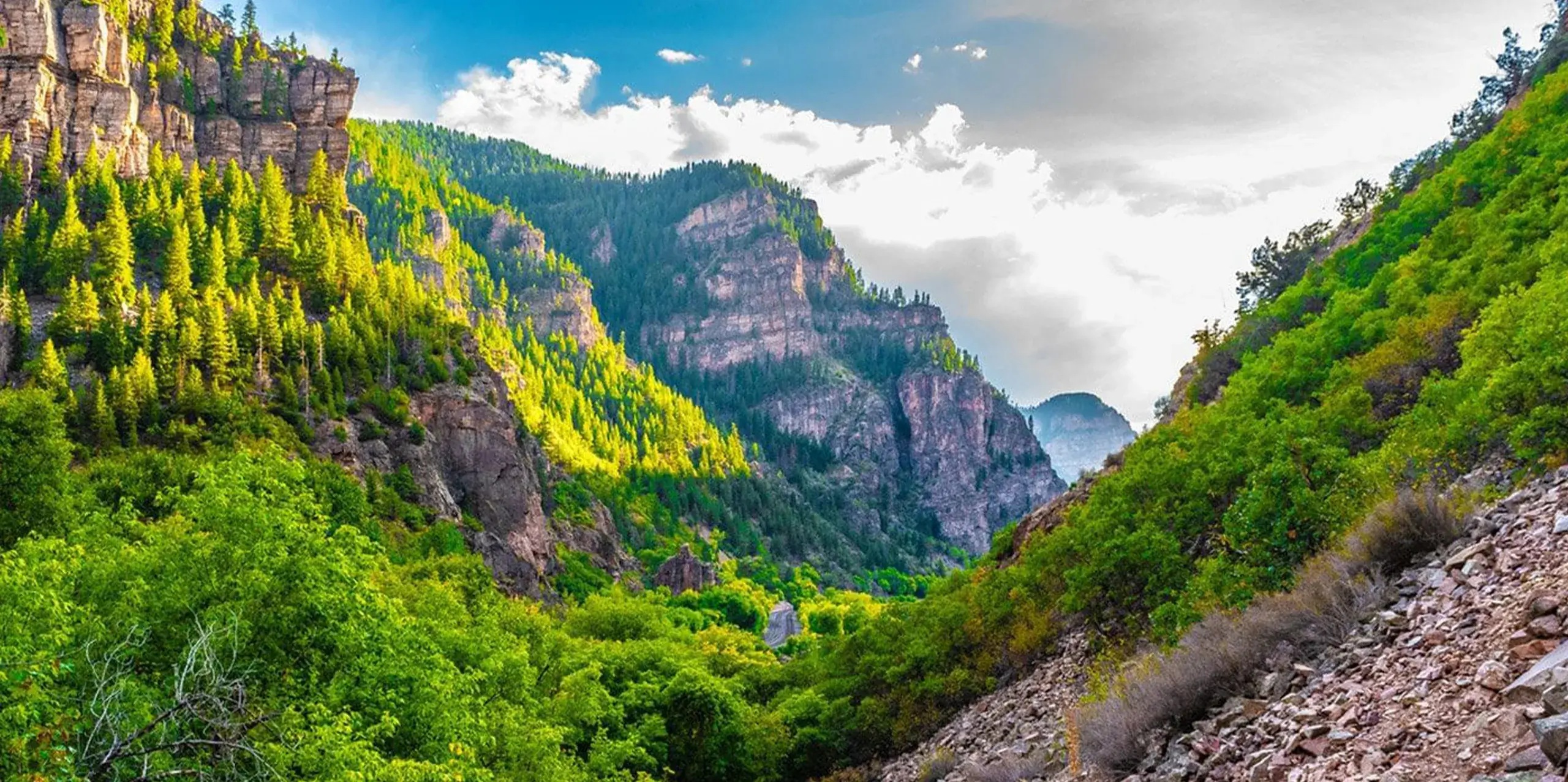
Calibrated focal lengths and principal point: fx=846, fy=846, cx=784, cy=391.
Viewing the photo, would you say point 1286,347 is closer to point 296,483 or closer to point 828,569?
point 296,483

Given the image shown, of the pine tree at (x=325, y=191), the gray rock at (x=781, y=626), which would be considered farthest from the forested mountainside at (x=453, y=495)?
the pine tree at (x=325, y=191)

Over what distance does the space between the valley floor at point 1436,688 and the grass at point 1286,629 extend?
1.21ft

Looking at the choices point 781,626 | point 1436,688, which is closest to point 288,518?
point 1436,688

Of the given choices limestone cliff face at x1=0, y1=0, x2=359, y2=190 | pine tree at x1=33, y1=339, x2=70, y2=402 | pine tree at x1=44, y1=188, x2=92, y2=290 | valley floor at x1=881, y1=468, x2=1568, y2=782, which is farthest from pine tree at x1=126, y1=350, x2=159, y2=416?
valley floor at x1=881, y1=468, x2=1568, y2=782

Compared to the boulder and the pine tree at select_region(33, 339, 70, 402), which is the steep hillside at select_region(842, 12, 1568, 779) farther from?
the boulder

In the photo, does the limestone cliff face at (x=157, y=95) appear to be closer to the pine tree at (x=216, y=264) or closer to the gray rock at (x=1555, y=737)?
the pine tree at (x=216, y=264)

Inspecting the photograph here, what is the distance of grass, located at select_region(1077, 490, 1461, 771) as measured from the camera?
11086 mm

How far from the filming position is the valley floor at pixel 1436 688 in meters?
6.73

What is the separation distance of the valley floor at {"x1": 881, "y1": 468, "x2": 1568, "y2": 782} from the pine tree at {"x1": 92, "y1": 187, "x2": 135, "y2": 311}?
95598mm

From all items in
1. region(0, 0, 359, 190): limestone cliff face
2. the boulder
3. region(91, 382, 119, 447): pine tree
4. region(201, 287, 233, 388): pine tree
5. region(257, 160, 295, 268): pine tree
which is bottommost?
the boulder

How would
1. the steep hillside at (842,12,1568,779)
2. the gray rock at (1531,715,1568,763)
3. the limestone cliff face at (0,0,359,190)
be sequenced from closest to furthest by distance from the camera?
the gray rock at (1531,715,1568,763), the steep hillside at (842,12,1568,779), the limestone cliff face at (0,0,359,190)

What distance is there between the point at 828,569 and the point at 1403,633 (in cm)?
18066

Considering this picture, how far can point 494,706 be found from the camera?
23641 mm

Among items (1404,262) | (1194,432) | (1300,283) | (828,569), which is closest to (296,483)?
(1194,432)
